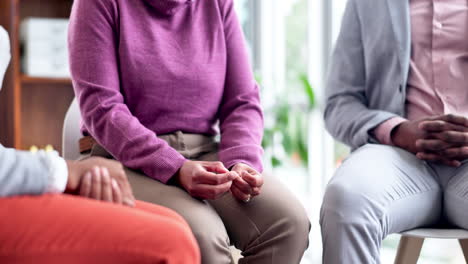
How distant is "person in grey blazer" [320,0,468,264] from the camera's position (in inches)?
54.6

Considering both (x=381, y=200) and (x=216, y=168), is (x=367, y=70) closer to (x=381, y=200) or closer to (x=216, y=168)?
(x=381, y=200)

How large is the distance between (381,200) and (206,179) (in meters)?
0.40

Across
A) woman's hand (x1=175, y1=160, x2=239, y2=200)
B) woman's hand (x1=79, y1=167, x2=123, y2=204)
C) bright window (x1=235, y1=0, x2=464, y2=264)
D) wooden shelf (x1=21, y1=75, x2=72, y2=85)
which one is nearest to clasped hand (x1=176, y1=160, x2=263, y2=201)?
woman's hand (x1=175, y1=160, x2=239, y2=200)

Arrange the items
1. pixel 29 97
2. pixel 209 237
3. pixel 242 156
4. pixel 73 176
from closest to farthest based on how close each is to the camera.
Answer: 1. pixel 73 176
2. pixel 209 237
3. pixel 242 156
4. pixel 29 97

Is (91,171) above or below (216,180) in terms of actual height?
above

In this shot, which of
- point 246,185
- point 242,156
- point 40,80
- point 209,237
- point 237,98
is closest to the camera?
point 209,237

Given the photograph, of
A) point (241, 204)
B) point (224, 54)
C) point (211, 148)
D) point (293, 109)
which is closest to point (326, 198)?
point (241, 204)

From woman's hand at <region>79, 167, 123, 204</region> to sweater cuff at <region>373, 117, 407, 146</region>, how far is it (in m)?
0.79

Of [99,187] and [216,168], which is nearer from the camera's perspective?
[99,187]

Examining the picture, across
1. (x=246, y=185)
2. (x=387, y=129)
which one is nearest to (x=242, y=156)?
(x=246, y=185)

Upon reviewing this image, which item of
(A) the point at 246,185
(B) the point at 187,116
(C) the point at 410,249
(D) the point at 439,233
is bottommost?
(C) the point at 410,249

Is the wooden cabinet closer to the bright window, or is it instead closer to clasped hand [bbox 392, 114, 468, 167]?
the bright window

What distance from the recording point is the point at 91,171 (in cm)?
109

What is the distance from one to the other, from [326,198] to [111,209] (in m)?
0.59
